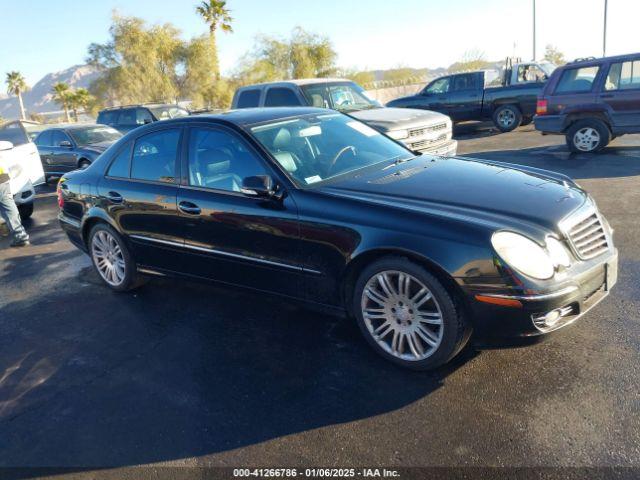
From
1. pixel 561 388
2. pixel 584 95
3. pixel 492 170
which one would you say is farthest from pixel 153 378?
pixel 584 95

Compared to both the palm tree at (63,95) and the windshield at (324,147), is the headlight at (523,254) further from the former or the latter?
the palm tree at (63,95)

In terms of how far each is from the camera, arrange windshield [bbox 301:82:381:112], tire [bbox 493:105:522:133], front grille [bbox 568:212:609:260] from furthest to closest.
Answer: tire [bbox 493:105:522:133]
windshield [bbox 301:82:381:112]
front grille [bbox 568:212:609:260]

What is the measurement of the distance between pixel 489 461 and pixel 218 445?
1.38 metres

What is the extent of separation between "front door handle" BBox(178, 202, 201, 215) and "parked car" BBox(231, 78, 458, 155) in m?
4.50

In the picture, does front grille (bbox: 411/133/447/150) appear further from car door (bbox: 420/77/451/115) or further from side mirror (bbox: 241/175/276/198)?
car door (bbox: 420/77/451/115)

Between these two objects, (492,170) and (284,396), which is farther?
(492,170)

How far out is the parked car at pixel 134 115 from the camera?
15.4 meters

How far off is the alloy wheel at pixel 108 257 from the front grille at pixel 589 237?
151 inches

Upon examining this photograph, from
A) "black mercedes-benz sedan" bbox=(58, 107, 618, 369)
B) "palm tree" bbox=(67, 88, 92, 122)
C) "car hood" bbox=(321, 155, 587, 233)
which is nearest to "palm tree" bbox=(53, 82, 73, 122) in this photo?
"palm tree" bbox=(67, 88, 92, 122)

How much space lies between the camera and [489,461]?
2.57 meters

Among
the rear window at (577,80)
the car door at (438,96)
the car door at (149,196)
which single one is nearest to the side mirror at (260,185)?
the car door at (149,196)

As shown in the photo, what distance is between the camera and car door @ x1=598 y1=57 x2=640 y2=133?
9.62 m

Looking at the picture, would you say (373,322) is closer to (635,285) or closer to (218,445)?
(218,445)

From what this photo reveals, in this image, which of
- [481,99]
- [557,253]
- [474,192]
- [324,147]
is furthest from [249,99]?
[557,253]
